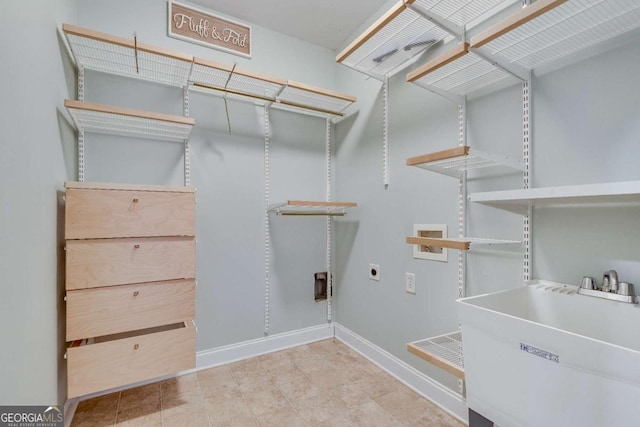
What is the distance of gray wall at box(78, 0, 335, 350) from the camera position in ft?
5.99

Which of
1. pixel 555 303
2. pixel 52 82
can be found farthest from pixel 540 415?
pixel 52 82

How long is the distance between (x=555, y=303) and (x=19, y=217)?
187 cm

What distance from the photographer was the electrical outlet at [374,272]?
83.3 inches

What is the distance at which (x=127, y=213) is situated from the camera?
4.86 feet

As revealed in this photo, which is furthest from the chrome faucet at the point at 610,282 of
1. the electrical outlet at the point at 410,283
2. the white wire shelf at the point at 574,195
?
the electrical outlet at the point at 410,283

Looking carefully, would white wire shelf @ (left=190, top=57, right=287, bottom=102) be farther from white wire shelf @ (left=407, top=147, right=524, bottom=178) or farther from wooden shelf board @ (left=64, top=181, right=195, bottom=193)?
white wire shelf @ (left=407, top=147, right=524, bottom=178)

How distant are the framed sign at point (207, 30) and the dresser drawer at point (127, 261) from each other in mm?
1361

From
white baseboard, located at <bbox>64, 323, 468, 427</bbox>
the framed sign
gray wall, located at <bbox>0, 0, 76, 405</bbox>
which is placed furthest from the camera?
the framed sign

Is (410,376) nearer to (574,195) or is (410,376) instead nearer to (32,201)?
(574,195)

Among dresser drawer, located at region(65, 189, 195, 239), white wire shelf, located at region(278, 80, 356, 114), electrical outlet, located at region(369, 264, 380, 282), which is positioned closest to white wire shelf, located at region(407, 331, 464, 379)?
electrical outlet, located at region(369, 264, 380, 282)

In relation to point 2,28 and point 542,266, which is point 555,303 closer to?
point 542,266

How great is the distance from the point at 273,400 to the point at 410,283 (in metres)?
1.03

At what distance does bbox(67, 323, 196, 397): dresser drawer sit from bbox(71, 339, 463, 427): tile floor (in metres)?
0.25

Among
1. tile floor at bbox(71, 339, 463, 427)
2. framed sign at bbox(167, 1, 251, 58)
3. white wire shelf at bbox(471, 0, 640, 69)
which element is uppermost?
framed sign at bbox(167, 1, 251, 58)
